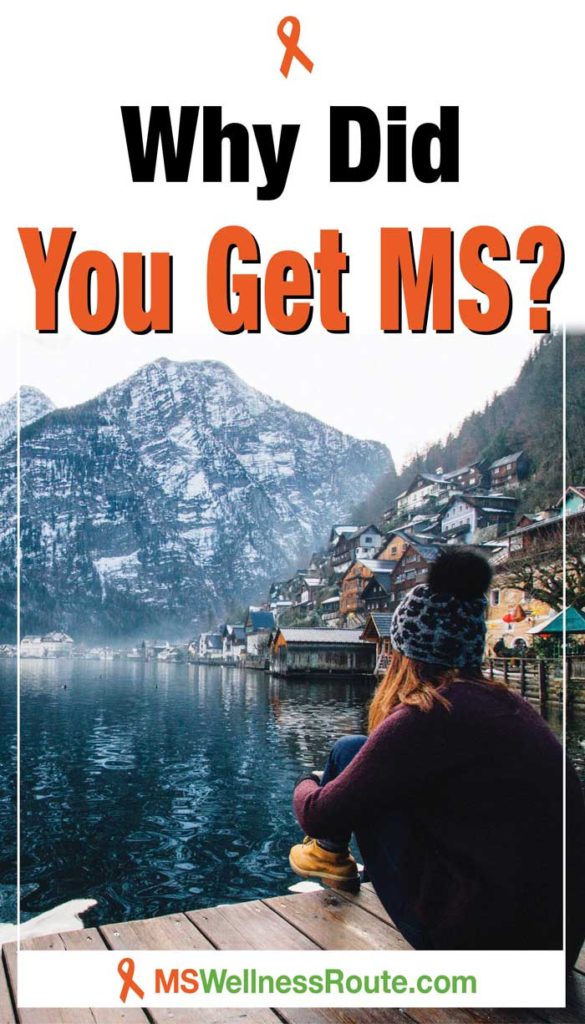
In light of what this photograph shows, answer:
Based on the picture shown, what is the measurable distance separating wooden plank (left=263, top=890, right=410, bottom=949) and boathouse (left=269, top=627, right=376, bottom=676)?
1860cm

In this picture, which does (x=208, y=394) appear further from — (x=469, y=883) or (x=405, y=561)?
(x=469, y=883)

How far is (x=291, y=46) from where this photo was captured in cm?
175

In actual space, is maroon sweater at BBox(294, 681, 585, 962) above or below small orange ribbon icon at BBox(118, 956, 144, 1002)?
above

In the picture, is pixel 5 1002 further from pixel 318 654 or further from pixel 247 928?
pixel 318 654

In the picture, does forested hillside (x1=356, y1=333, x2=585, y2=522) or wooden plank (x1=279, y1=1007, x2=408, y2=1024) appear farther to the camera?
forested hillside (x1=356, y1=333, x2=585, y2=522)

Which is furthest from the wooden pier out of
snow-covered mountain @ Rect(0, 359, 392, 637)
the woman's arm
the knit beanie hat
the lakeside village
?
snow-covered mountain @ Rect(0, 359, 392, 637)

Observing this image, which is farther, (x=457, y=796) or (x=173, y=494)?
(x=173, y=494)

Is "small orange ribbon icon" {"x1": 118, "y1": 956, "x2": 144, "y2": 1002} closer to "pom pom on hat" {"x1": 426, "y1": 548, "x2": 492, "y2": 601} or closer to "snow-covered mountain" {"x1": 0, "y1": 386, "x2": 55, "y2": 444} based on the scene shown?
"pom pom on hat" {"x1": 426, "y1": 548, "x2": 492, "y2": 601}

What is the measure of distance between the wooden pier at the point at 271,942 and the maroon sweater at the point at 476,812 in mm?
154

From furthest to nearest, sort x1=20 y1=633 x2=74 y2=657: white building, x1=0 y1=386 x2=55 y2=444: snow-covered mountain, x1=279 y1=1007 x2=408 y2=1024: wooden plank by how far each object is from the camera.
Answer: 1. x1=20 y1=633 x2=74 y2=657: white building
2. x1=0 y1=386 x2=55 y2=444: snow-covered mountain
3. x1=279 y1=1007 x2=408 y2=1024: wooden plank

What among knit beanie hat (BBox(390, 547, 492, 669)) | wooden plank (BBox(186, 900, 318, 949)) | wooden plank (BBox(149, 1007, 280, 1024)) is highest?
knit beanie hat (BBox(390, 547, 492, 669))

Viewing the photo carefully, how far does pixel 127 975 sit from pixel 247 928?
0.42 meters

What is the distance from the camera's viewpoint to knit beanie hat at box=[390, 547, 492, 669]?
1.29 meters

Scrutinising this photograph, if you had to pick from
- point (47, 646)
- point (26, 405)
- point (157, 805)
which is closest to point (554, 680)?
point (157, 805)
